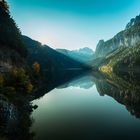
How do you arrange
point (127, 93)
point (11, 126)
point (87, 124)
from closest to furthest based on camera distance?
point (11, 126)
point (87, 124)
point (127, 93)

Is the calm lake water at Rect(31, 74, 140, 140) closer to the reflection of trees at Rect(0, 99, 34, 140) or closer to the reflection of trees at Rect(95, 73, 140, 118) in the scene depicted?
the reflection of trees at Rect(95, 73, 140, 118)

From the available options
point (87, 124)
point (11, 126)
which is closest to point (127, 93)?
point (87, 124)

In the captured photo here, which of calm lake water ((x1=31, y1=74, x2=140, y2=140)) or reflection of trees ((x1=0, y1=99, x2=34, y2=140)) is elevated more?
reflection of trees ((x1=0, y1=99, x2=34, y2=140))

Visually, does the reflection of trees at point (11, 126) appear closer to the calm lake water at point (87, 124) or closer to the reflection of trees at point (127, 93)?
the calm lake water at point (87, 124)

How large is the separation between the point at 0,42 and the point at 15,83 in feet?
86.7

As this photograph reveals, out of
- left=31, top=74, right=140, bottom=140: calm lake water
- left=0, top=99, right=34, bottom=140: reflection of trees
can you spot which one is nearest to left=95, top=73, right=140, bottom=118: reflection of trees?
left=31, top=74, right=140, bottom=140: calm lake water

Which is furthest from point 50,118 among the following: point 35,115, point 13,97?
point 13,97

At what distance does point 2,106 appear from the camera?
33.8m

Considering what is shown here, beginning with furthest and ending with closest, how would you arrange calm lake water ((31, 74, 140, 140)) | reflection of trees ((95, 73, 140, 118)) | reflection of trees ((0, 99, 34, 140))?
reflection of trees ((95, 73, 140, 118)) → calm lake water ((31, 74, 140, 140)) → reflection of trees ((0, 99, 34, 140))

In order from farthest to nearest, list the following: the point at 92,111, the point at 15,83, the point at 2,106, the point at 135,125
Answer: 1. the point at 15,83
2. the point at 92,111
3. the point at 135,125
4. the point at 2,106

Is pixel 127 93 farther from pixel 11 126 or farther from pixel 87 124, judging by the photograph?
pixel 11 126

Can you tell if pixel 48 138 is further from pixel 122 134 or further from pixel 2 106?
pixel 122 134

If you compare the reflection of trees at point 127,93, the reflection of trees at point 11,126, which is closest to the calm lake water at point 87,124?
the reflection of trees at point 127,93

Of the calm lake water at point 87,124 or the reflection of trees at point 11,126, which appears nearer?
the reflection of trees at point 11,126
